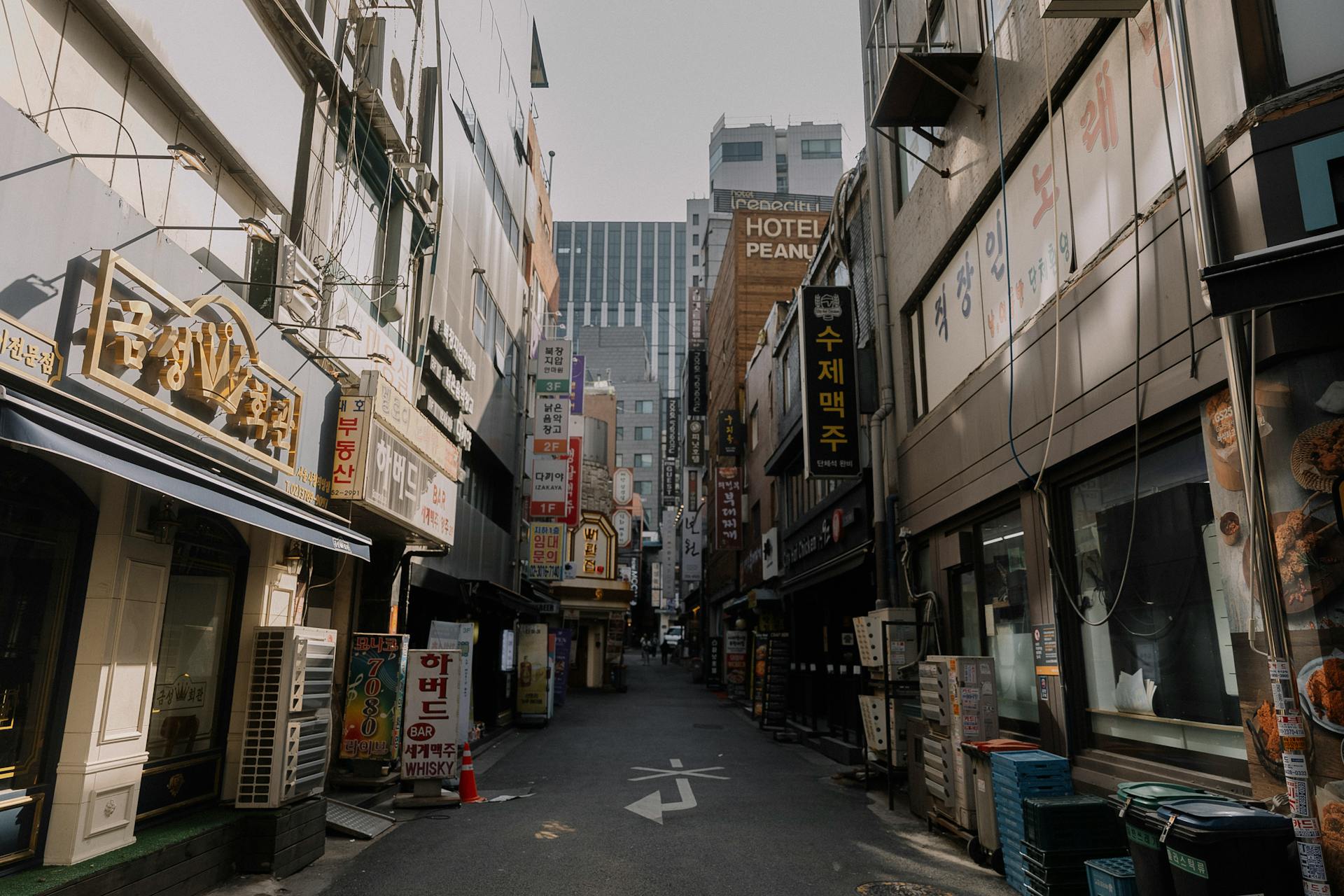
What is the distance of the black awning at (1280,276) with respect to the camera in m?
4.43

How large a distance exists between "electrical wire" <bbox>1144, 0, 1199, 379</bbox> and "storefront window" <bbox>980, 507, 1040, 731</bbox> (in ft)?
12.3

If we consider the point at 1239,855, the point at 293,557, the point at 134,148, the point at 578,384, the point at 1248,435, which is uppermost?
the point at 578,384

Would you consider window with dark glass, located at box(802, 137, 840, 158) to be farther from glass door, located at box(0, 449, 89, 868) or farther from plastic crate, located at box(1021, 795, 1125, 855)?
glass door, located at box(0, 449, 89, 868)

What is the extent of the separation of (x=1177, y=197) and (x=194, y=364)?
7399 mm

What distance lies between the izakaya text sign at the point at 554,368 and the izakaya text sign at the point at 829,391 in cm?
1124

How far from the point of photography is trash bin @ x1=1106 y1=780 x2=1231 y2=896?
474 centimetres

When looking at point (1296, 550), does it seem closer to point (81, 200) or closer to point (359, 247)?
point (81, 200)

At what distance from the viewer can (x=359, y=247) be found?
11805mm

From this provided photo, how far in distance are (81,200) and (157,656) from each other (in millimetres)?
3708

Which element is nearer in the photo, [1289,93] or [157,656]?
[1289,93]

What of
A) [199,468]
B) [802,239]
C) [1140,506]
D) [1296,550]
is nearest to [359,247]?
[199,468]

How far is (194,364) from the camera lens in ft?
20.8

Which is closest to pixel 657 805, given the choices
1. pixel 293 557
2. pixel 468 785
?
pixel 468 785

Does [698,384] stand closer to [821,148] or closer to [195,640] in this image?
[195,640]
